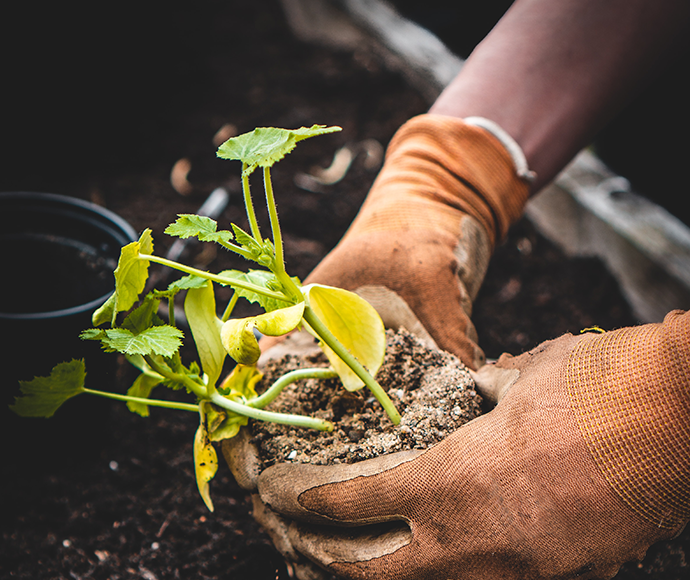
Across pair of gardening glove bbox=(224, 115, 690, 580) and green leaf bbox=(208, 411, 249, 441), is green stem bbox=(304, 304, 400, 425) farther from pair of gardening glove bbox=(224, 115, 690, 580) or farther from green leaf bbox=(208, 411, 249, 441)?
green leaf bbox=(208, 411, 249, 441)

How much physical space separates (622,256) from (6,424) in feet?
5.15

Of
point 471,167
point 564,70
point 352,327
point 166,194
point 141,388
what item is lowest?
point 166,194

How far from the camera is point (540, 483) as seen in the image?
0.64 meters

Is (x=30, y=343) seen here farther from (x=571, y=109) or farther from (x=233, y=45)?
(x=233, y=45)

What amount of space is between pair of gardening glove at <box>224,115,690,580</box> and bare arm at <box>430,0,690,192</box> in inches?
24.2

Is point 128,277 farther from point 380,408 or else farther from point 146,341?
point 380,408

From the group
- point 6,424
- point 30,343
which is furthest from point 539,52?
point 6,424

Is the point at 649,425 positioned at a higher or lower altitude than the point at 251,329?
higher

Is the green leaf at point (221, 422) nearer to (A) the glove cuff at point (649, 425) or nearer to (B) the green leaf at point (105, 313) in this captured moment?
(B) the green leaf at point (105, 313)

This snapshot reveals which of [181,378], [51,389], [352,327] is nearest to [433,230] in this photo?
[352,327]

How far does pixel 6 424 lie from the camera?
91 centimetres

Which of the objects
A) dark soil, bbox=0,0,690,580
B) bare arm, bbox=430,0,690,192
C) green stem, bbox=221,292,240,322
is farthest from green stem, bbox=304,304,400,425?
bare arm, bbox=430,0,690,192

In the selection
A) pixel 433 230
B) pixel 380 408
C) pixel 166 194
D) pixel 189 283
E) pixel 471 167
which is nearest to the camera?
pixel 189 283

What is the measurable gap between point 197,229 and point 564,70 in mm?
954
